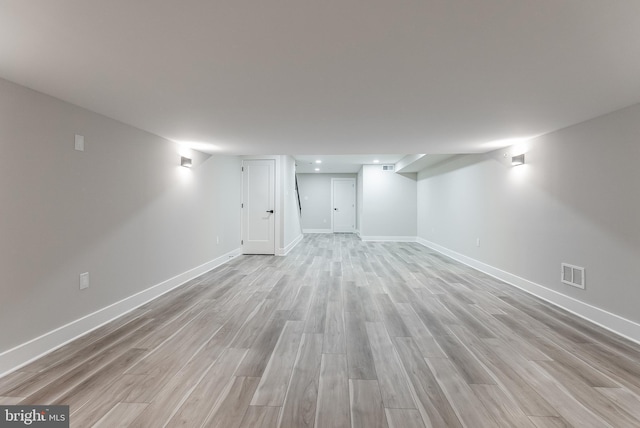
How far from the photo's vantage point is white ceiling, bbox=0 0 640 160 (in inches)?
50.9

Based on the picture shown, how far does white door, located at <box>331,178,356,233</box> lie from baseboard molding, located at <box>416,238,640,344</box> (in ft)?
22.3

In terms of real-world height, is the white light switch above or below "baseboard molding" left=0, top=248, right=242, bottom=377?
above

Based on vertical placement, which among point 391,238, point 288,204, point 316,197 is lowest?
point 391,238

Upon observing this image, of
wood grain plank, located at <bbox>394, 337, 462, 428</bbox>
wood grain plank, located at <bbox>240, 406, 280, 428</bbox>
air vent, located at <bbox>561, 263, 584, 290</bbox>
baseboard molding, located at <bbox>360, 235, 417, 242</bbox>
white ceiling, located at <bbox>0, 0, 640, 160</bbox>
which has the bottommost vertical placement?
wood grain plank, located at <bbox>394, 337, 462, 428</bbox>

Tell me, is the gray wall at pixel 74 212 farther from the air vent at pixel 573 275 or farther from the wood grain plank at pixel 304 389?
the air vent at pixel 573 275

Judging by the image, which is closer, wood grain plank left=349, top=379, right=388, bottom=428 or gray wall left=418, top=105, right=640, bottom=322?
wood grain plank left=349, top=379, right=388, bottom=428

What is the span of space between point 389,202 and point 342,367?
730cm

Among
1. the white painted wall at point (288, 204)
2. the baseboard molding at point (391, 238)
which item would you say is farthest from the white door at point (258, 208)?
the baseboard molding at point (391, 238)

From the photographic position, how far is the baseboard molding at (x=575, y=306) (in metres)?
2.45

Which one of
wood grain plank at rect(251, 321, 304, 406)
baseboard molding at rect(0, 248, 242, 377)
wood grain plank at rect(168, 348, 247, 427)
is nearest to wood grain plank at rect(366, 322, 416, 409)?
wood grain plank at rect(251, 321, 304, 406)

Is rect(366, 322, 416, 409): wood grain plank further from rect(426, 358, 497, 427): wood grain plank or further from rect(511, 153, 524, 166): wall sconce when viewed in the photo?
rect(511, 153, 524, 166): wall sconce

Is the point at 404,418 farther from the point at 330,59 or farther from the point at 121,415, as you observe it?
the point at 330,59

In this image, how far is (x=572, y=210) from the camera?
3059 mm

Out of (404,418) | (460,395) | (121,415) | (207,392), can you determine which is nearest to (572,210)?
(460,395)
